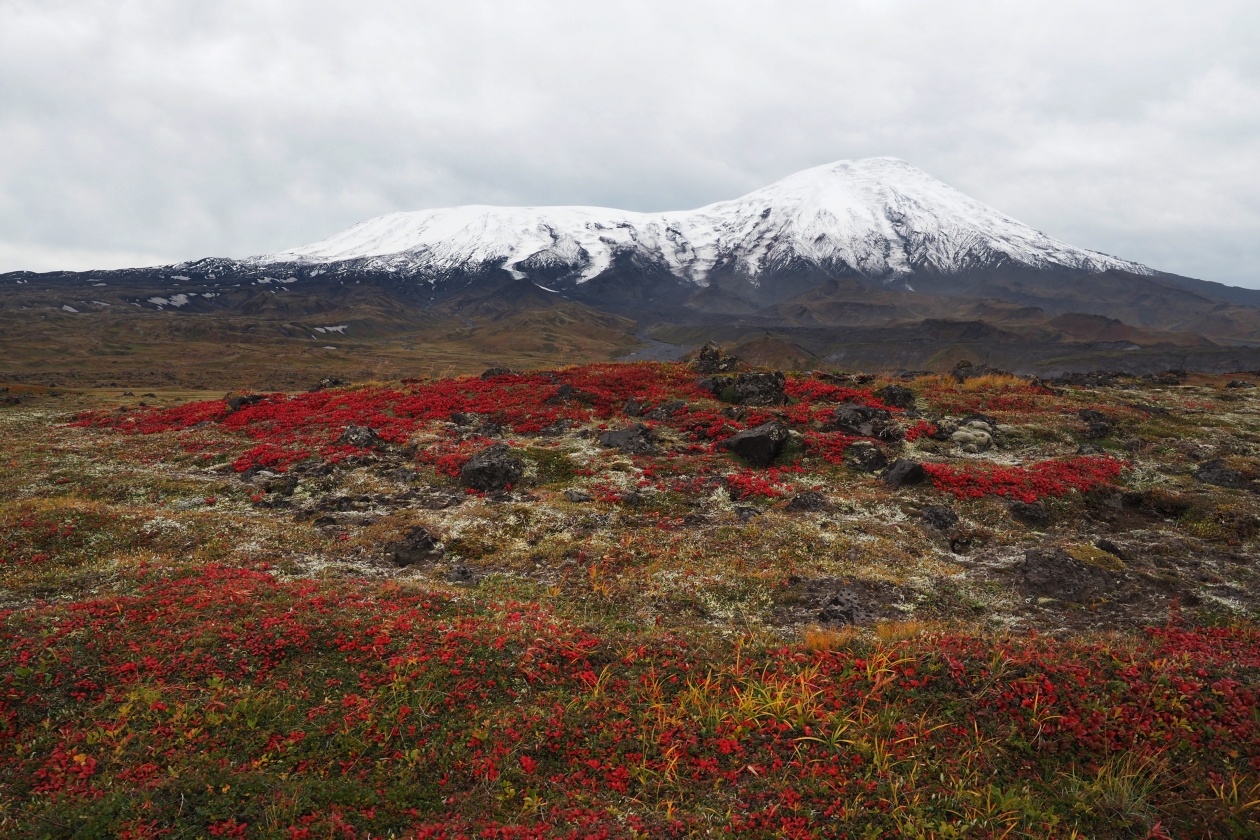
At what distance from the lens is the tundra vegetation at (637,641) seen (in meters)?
8.20

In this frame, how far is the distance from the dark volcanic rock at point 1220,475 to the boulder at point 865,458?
14309mm

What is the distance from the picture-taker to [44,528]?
18781 mm

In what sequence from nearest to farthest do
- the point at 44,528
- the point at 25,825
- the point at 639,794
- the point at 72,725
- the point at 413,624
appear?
the point at 25,825, the point at 639,794, the point at 72,725, the point at 413,624, the point at 44,528

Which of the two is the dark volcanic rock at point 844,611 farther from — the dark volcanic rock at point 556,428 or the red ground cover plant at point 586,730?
the dark volcanic rock at point 556,428

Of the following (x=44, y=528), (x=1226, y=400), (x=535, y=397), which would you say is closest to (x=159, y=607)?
(x=44, y=528)

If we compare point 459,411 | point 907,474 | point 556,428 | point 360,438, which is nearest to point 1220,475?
point 907,474

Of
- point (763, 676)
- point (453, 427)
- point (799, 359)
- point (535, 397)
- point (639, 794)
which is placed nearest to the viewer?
point (639, 794)

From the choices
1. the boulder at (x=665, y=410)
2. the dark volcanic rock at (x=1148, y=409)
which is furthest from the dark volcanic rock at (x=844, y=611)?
the dark volcanic rock at (x=1148, y=409)

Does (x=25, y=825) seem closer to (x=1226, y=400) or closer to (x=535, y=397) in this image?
(x=535, y=397)

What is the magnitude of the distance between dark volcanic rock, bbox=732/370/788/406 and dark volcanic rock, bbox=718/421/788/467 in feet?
33.9

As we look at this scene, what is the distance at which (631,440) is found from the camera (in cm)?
3297

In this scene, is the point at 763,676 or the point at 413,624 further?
the point at 413,624

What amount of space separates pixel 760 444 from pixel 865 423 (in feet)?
32.8

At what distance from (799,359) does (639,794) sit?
150732 mm
